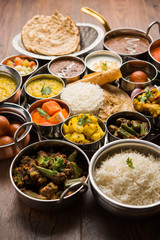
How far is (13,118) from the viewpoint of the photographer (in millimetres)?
2539

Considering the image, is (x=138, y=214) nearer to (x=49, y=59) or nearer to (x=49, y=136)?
(x=49, y=136)

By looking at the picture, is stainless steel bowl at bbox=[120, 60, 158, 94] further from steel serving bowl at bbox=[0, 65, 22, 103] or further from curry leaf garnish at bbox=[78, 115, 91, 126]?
steel serving bowl at bbox=[0, 65, 22, 103]

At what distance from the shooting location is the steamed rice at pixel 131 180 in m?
1.86

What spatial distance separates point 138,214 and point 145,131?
0.79m

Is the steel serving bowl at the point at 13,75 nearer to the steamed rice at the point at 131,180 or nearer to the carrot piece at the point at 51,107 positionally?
the carrot piece at the point at 51,107

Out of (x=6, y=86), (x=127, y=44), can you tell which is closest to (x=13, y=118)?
(x=6, y=86)

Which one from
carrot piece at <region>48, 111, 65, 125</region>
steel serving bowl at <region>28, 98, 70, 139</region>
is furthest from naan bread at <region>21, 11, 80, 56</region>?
carrot piece at <region>48, 111, 65, 125</region>

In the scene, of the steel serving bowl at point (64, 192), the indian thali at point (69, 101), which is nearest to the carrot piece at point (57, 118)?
the indian thali at point (69, 101)

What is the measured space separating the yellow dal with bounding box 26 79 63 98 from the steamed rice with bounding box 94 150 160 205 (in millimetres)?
1079

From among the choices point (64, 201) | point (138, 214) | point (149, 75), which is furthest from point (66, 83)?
point (138, 214)

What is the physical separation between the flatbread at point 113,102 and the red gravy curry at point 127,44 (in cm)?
67

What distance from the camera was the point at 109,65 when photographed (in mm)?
3121

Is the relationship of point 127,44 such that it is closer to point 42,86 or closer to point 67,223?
point 42,86

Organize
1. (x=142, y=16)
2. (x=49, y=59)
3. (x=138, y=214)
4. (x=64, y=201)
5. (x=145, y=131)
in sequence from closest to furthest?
(x=138, y=214)
(x=64, y=201)
(x=145, y=131)
(x=49, y=59)
(x=142, y=16)
